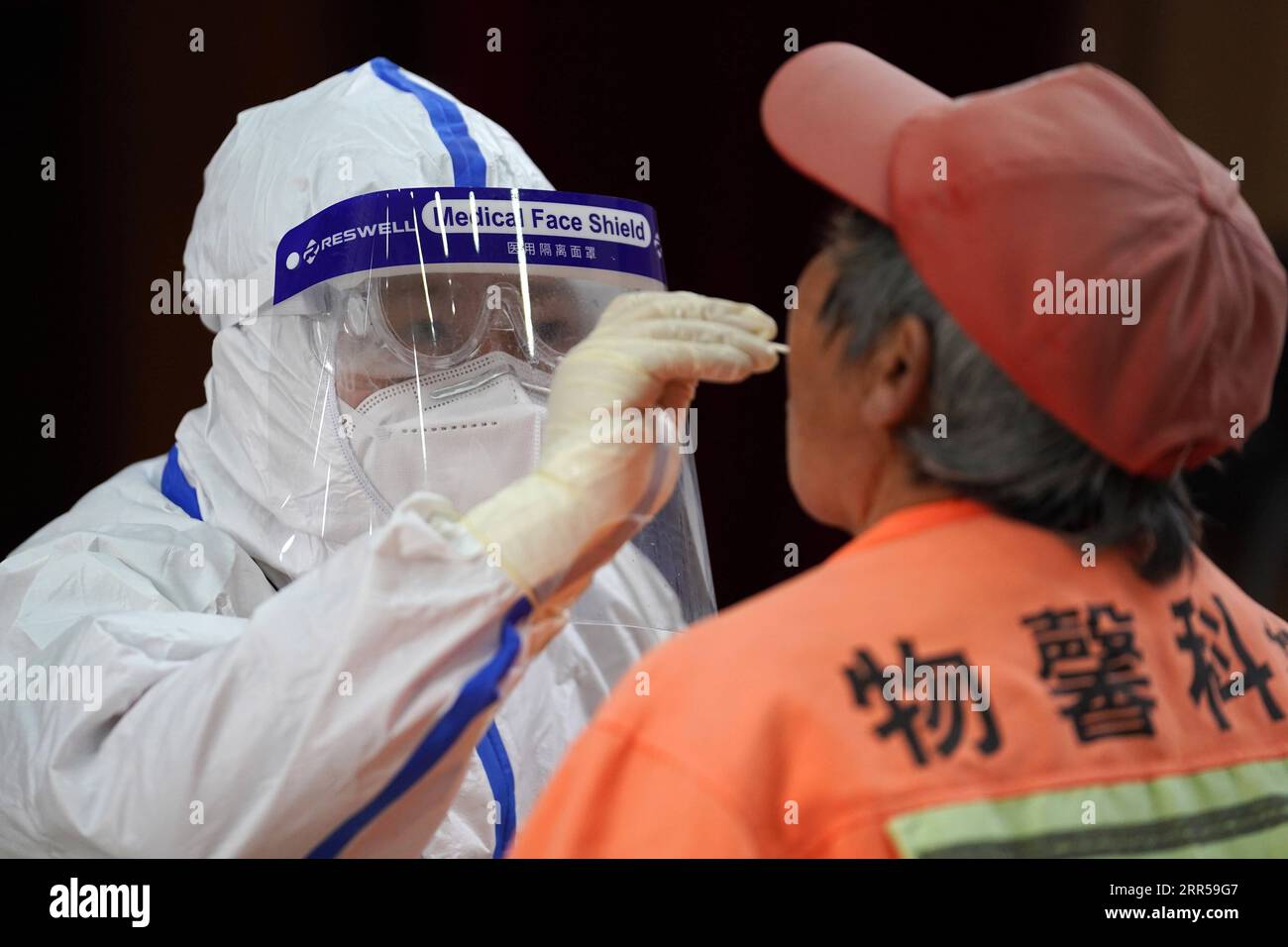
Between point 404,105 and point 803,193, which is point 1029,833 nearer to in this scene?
point 404,105

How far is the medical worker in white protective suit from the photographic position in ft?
4.04

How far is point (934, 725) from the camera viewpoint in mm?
799

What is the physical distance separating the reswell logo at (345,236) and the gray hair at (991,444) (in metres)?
0.87

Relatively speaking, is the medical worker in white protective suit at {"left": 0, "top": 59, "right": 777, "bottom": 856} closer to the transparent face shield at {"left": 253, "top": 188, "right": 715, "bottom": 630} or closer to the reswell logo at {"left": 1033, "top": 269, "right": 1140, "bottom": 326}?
the transparent face shield at {"left": 253, "top": 188, "right": 715, "bottom": 630}

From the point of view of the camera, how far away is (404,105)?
1.96 m

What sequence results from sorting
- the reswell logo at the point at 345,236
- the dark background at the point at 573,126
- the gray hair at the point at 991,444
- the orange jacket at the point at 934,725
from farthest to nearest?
the dark background at the point at 573,126 → the reswell logo at the point at 345,236 → the gray hair at the point at 991,444 → the orange jacket at the point at 934,725

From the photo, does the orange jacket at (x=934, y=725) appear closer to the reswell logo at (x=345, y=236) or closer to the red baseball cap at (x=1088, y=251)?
the red baseball cap at (x=1088, y=251)

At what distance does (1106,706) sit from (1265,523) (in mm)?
1761

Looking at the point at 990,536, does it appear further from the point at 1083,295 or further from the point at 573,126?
the point at 573,126

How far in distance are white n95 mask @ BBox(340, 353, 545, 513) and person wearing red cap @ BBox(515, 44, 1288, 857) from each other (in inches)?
30.9

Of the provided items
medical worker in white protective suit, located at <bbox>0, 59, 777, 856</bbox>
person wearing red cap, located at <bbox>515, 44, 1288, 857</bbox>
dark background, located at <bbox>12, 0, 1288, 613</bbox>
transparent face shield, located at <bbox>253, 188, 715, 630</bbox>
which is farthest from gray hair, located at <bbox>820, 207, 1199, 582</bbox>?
dark background, located at <bbox>12, 0, 1288, 613</bbox>

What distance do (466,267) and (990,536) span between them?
0.96m

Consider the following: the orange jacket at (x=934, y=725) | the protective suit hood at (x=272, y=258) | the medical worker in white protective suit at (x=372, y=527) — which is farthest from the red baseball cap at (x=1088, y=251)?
the protective suit hood at (x=272, y=258)

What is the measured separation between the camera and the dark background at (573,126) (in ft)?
7.75
